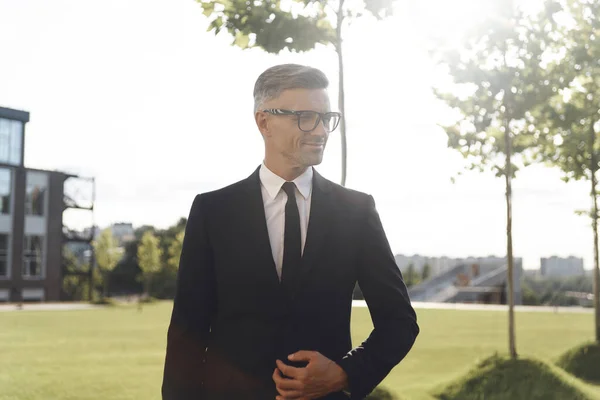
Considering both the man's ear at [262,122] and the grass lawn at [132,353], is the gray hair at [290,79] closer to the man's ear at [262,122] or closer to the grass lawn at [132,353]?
the man's ear at [262,122]

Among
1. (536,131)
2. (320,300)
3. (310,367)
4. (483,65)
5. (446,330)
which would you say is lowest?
(446,330)

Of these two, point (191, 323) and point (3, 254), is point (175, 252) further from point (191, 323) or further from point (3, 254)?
point (191, 323)

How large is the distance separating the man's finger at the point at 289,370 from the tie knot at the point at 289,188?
615 mm

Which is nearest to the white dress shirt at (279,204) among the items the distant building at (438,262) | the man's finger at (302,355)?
the man's finger at (302,355)

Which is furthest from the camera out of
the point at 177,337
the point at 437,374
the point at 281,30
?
the point at 437,374

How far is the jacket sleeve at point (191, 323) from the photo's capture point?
9.52ft

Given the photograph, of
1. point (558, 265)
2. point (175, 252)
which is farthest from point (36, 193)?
point (558, 265)

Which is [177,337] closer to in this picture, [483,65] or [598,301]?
[483,65]

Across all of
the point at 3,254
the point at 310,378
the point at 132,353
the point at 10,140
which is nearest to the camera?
the point at 310,378

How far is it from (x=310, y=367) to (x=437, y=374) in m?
12.4

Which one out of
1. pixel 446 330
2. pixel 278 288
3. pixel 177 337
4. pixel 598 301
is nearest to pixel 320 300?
pixel 278 288

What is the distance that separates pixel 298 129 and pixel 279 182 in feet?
0.80

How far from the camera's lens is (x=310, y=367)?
8.63ft

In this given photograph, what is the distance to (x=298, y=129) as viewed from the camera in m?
2.75
